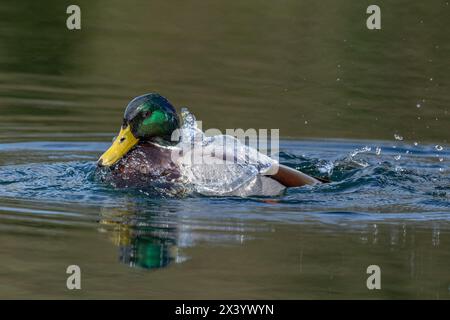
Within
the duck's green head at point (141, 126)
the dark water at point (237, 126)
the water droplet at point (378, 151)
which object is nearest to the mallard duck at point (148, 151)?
the duck's green head at point (141, 126)

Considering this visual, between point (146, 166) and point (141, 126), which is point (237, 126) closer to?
point (141, 126)

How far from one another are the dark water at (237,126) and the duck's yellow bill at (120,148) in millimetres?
235

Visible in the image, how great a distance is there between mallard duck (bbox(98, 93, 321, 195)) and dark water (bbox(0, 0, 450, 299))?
174mm

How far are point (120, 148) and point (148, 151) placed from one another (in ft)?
0.87

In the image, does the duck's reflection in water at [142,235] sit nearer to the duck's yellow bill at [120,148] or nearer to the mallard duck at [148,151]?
the mallard duck at [148,151]

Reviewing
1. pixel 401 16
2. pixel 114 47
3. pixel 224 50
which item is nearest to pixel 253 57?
pixel 224 50

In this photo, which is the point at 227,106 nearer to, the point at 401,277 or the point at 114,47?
the point at 114,47

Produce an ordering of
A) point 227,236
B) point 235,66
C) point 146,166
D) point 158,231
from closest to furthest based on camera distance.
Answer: point 227,236
point 158,231
point 146,166
point 235,66

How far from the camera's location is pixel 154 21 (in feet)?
53.7

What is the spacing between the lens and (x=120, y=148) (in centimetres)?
866

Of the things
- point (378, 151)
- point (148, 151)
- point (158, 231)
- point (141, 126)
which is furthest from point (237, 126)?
point (158, 231)

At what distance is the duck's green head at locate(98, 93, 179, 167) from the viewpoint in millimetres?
8656

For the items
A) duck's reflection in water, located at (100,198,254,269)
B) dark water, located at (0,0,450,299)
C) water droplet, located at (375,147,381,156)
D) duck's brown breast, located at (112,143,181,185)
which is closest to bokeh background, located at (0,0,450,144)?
dark water, located at (0,0,450,299)

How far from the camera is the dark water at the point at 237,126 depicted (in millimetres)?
6652
